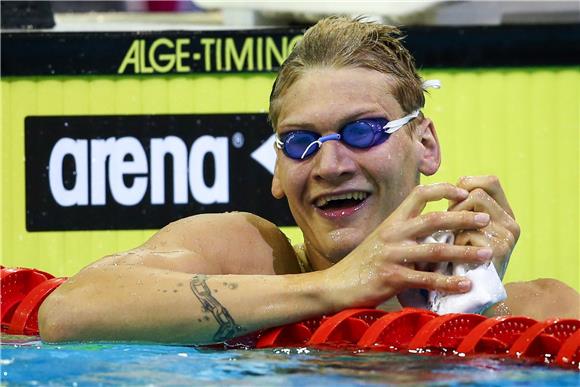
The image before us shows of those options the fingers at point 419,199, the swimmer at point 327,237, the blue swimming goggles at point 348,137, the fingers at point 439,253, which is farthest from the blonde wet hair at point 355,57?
the fingers at point 439,253

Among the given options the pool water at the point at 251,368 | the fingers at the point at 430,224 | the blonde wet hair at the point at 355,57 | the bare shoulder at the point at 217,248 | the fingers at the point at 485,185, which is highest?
the blonde wet hair at the point at 355,57

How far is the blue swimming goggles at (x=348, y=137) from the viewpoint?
245cm

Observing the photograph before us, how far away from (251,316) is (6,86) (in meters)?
2.39

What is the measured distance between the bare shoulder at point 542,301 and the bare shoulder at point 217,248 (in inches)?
21.2

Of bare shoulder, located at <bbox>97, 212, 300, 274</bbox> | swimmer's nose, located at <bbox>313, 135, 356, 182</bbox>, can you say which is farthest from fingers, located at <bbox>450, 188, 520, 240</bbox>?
bare shoulder, located at <bbox>97, 212, 300, 274</bbox>

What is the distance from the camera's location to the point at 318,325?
7.54ft

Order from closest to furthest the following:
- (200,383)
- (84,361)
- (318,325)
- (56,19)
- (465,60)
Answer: (200,383) → (84,361) → (318,325) → (465,60) → (56,19)

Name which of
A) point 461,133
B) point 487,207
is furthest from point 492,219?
point 461,133

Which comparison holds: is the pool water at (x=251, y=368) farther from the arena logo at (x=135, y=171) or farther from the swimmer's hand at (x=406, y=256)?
the arena logo at (x=135, y=171)

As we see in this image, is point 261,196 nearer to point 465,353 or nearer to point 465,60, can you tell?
point 465,60

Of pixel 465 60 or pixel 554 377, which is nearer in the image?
pixel 554 377

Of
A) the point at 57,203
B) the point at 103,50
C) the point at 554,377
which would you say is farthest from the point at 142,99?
the point at 554,377

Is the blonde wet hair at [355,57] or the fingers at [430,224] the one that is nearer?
the fingers at [430,224]

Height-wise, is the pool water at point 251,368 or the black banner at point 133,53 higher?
the black banner at point 133,53
